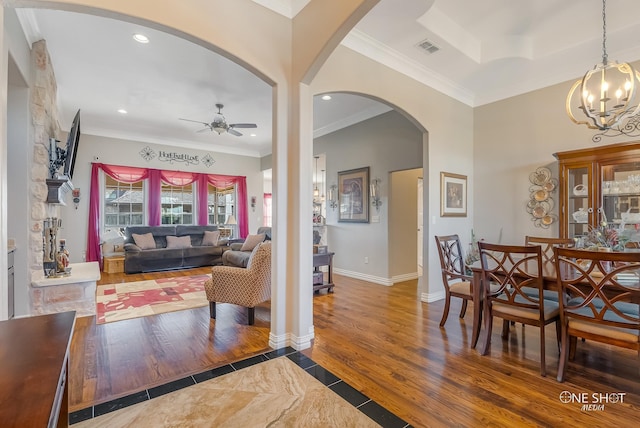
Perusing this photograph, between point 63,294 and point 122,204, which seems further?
point 122,204

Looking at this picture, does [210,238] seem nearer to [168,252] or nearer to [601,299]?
[168,252]

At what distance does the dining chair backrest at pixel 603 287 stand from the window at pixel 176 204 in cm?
813

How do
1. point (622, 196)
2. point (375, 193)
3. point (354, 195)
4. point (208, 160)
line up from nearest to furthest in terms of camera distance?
point (622, 196) < point (375, 193) < point (354, 195) < point (208, 160)

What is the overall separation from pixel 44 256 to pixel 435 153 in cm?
544

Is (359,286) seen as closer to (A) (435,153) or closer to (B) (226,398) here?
(A) (435,153)

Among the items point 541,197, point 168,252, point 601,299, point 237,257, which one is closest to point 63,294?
point 237,257

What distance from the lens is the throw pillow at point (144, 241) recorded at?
675cm

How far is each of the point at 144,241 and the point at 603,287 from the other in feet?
24.7

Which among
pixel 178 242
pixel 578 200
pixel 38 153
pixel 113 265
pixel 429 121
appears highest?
pixel 429 121

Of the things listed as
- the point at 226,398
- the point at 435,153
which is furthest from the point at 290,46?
the point at 226,398

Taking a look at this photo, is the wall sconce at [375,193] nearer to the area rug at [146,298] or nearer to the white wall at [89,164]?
the area rug at [146,298]

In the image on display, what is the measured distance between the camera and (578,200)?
3.87m

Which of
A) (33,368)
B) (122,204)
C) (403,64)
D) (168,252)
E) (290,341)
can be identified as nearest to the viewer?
(33,368)

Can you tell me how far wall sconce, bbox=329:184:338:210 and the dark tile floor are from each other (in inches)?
A: 158
